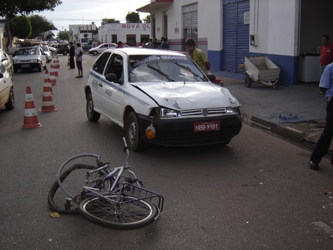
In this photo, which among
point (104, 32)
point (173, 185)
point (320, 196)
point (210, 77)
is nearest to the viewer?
point (320, 196)

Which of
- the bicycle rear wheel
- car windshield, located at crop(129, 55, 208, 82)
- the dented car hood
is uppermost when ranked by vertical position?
car windshield, located at crop(129, 55, 208, 82)

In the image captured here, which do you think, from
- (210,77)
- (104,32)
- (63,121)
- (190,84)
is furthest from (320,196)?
(104,32)

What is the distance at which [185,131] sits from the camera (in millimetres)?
6160

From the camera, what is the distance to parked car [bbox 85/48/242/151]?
6191mm

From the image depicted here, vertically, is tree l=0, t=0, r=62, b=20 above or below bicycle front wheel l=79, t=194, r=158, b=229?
above

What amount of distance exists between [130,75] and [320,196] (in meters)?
3.83

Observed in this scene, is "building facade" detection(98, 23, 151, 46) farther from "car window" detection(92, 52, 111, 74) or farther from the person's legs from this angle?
the person's legs

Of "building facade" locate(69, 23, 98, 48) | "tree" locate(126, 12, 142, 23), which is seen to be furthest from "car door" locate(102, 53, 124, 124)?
"tree" locate(126, 12, 142, 23)

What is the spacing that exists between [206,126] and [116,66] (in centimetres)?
263

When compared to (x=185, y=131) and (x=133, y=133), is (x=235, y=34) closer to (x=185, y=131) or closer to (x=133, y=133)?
(x=133, y=133)

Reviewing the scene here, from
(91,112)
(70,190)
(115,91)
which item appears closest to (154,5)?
(91,112)

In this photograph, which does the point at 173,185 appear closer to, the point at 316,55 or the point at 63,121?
the point at 63,121

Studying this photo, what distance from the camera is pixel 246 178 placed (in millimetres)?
5613

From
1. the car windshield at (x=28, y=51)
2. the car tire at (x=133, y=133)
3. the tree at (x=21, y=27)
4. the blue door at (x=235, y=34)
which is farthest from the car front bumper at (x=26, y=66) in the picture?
the tree at (x=21, y=27)
